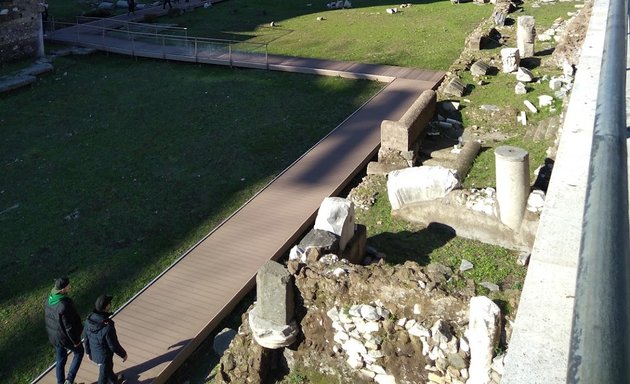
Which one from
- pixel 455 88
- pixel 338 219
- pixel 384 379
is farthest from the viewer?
pixel 455 88

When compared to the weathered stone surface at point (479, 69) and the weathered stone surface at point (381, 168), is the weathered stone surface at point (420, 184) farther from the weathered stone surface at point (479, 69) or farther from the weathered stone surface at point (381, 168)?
the weathered stone surface at point (479, 69)

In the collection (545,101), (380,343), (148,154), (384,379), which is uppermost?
(545,101)

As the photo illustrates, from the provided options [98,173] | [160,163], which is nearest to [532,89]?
[160,163]

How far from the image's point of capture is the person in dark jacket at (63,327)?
6.85m

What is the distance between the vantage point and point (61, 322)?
6.84 metres

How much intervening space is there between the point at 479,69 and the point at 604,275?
15268 millimetres

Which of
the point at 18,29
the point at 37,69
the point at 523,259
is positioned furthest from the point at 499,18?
the point at 18,29

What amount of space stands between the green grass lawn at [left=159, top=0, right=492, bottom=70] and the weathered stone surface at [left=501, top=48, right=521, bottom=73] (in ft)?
8.04

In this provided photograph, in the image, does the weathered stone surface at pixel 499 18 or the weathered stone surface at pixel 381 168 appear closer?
the weathered stone surface at pixel 381 168

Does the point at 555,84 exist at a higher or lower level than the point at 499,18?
lower

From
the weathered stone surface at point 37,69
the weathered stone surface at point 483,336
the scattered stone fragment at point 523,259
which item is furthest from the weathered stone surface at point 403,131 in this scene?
the weathered stone surface at point 37,69

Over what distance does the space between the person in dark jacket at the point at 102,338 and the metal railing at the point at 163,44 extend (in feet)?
44.2

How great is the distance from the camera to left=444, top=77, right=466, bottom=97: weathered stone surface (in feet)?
49.6

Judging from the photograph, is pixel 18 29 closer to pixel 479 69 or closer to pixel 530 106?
pixel 479 69
